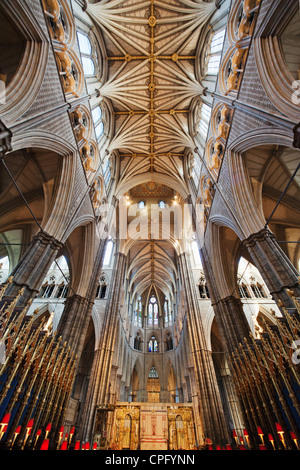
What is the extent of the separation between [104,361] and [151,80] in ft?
60.6

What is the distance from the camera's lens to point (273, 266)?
7121 mm

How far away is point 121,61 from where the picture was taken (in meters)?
13.9

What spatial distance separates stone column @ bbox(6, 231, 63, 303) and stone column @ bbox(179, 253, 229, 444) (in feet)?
35.2

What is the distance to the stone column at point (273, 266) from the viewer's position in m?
6.59

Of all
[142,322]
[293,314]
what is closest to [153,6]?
[293,314]

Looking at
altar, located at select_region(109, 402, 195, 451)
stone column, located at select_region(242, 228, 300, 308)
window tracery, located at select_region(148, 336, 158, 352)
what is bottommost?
altar, located at select_region(109, 402, 195, 451)

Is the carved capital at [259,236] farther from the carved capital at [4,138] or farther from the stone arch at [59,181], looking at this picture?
the carved capital at [4,138]

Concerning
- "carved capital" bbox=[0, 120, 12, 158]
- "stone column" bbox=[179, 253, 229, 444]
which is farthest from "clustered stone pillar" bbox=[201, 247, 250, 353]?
"carved capital" bbox=[0, 120, 12, 158]

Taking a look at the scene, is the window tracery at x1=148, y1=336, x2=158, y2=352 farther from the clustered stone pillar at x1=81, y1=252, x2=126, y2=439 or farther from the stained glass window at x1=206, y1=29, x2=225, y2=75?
the stained glass window at x1=206, y1=29, x2=225, y2=75

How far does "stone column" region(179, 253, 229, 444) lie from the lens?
36.2 feet

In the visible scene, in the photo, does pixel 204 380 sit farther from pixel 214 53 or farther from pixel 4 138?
pixel 214 53

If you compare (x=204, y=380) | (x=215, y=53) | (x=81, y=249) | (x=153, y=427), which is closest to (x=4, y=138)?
(x=81, y=249)
